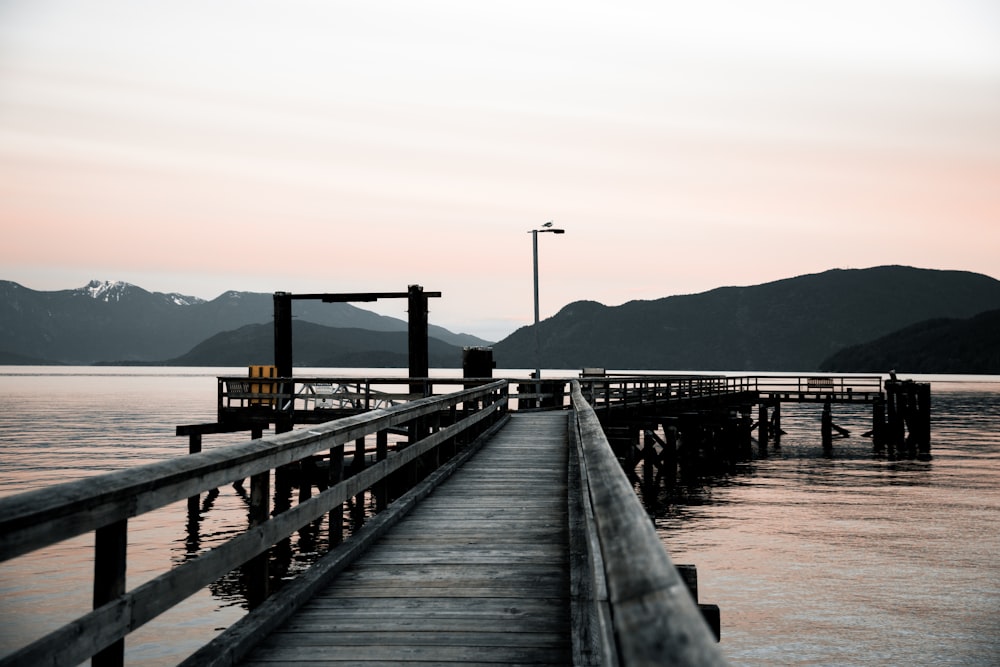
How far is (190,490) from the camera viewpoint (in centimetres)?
388

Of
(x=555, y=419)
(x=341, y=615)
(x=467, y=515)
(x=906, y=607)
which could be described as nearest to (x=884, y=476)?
(x=555, y=419)

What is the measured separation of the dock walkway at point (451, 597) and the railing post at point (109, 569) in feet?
4.67

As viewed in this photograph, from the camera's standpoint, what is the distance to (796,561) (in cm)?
1955

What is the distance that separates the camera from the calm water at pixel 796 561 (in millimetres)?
13984

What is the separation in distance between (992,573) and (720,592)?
601cm

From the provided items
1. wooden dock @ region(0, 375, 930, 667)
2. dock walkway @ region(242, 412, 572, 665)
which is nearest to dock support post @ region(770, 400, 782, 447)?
wooden dock @ region(0, 375, 930, 667)

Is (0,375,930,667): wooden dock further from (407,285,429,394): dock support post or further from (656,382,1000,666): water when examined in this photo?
(407,285,429,394): dock support post

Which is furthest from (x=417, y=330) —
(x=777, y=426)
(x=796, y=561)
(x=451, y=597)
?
(x=777, y=426)

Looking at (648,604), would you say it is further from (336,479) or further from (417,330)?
(417,330)

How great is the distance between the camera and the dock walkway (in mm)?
4730

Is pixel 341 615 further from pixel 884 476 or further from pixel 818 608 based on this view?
pixel 884 476

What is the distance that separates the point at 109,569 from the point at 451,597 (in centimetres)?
302

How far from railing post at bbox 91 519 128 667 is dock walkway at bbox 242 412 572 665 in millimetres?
1422

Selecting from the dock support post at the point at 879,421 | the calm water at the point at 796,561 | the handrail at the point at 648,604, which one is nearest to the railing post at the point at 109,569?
the handrail at the point at 648,604
